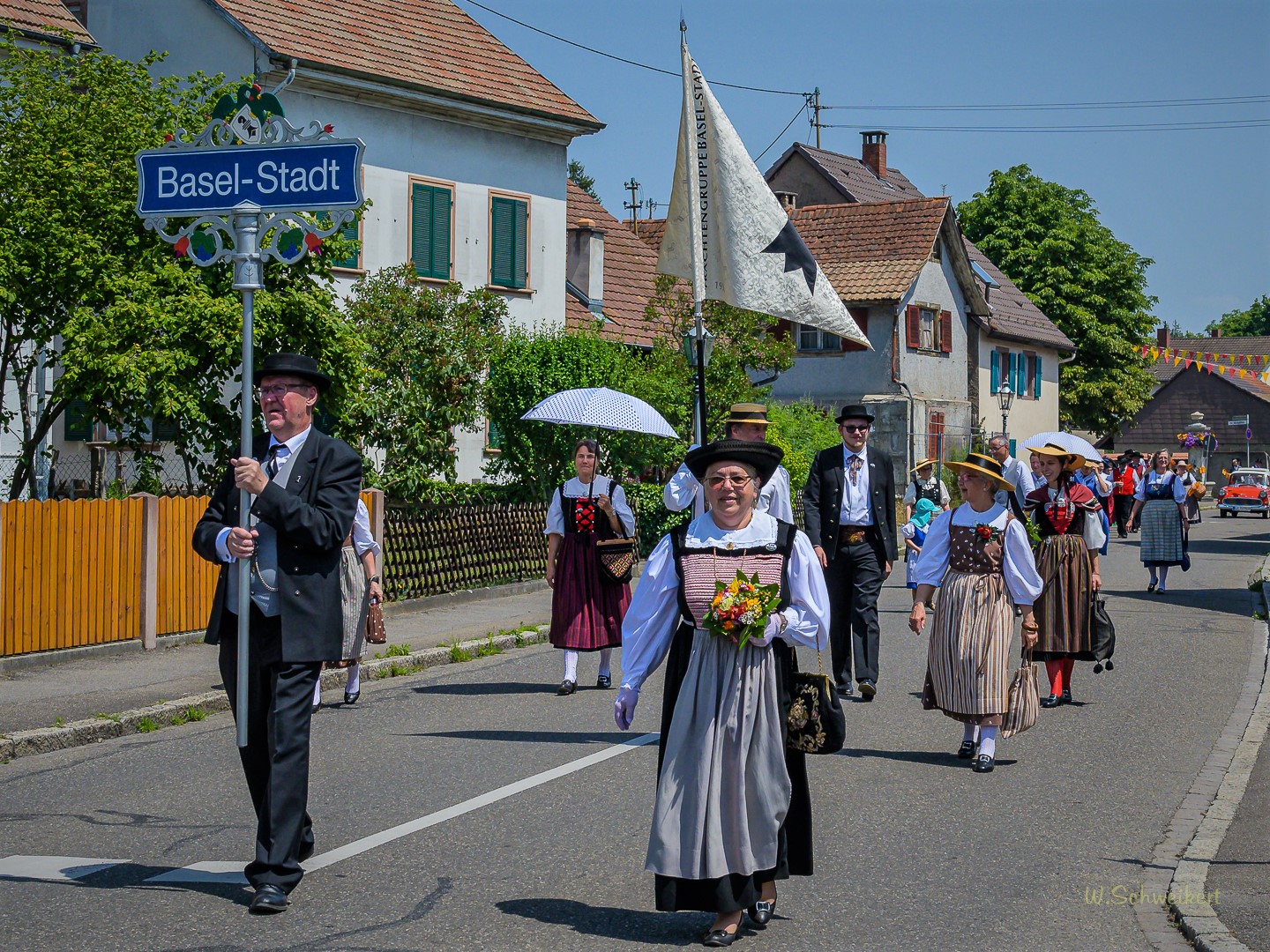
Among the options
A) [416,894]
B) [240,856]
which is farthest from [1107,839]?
[240,856]

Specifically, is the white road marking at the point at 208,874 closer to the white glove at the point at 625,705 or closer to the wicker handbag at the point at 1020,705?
the white glove at the point at 625,705

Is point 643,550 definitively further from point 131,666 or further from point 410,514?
point 131,666

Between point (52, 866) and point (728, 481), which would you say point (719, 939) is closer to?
point (728, 481)

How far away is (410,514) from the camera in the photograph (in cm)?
1881

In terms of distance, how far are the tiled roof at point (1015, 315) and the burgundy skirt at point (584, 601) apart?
140ft

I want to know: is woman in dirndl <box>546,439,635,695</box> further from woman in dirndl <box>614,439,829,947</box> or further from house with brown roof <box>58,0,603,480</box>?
house with brown roof <box>58,0,603,480</box>

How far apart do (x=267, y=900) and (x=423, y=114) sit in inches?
844

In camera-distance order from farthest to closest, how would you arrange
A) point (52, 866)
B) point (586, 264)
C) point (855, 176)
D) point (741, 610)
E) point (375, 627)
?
point (855, 176) → point (586, 264) → point (375, 627) → point (52, 866) → point (741, 610)

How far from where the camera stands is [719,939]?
5469 millimetres

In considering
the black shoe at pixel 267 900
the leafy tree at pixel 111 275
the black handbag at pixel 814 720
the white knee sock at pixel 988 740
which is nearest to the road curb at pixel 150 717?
the leafy tree at pixel 111 275

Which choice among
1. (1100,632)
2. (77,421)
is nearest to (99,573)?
(77,421)

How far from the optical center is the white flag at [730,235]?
9.35 meters

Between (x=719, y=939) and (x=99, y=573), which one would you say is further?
(x=99, y=573)

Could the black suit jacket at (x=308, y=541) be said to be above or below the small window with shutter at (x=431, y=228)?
below
